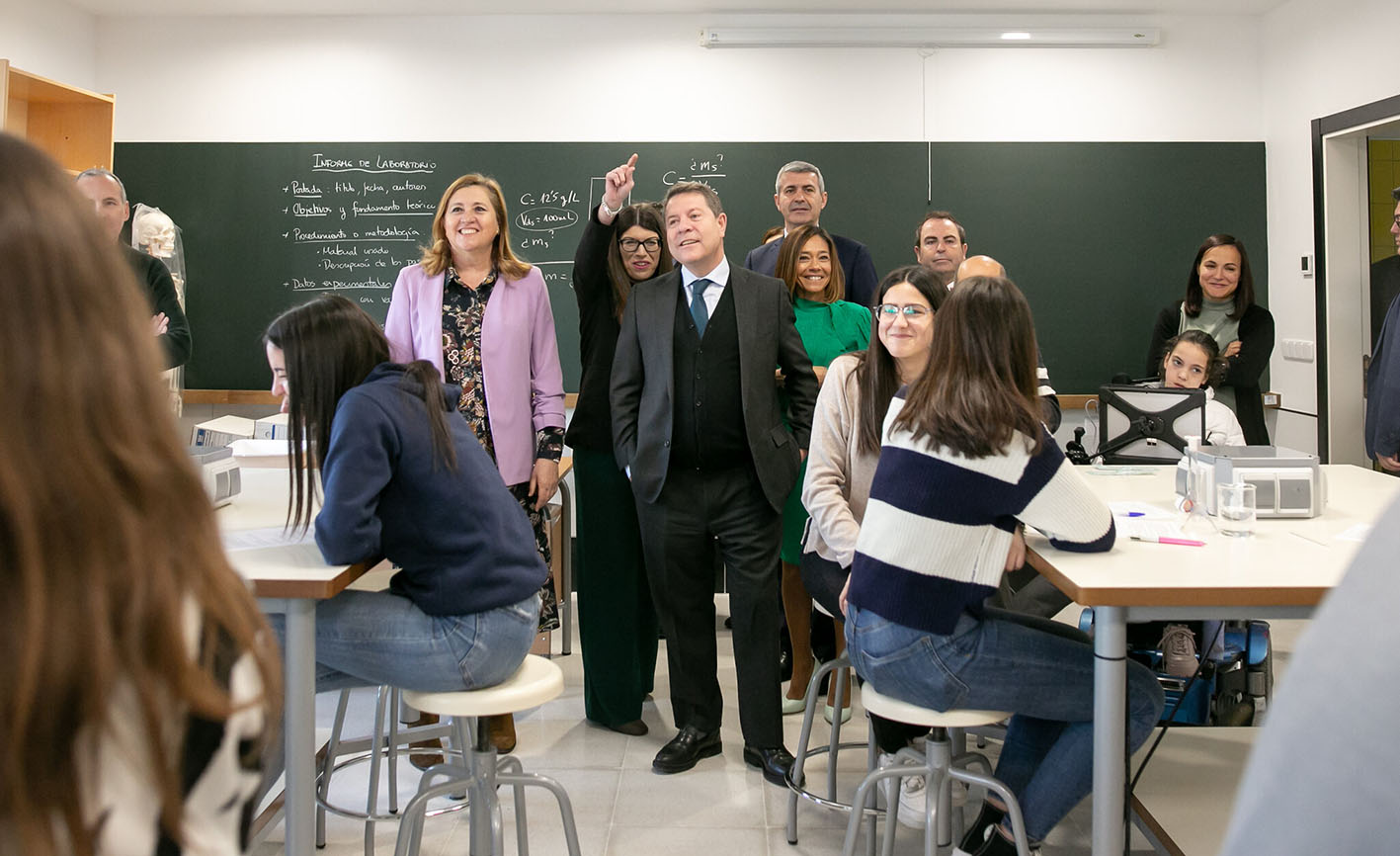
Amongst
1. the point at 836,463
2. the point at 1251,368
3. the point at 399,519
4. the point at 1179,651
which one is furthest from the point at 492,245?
the point at 1251,368

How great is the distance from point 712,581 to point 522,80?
3325 millimetres

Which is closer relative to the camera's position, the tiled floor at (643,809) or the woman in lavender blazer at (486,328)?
the tiled floor at (643,809)

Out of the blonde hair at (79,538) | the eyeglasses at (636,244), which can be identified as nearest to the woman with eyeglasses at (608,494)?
the eyeglasses at (636,244)

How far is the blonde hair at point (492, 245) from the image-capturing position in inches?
127

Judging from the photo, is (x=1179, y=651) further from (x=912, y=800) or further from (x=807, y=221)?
(x=807, y=221)

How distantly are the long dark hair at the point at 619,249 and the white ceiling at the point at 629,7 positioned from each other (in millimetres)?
2389

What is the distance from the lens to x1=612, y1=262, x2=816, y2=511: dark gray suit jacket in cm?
305

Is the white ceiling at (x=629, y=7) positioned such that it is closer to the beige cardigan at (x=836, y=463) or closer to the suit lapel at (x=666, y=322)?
the suit lapel at (x=666, y=322)

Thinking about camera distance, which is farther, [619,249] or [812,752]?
[619,249]

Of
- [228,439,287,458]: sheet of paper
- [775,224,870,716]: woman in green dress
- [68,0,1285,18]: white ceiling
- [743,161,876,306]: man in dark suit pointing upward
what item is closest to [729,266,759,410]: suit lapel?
[775,224,870,716]: woman in green dress

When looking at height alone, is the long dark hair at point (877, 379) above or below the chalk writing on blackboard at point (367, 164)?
below

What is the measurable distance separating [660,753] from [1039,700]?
1.35 metres

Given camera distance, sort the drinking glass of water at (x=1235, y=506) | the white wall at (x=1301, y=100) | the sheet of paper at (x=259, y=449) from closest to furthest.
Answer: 1. the drinking glass of water at (x=1235, y=506)
2. the sheet of paper at (x=259, y=449)
3. the white wall at (x=1301, y=100)

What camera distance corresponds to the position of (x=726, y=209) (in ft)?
18.1
